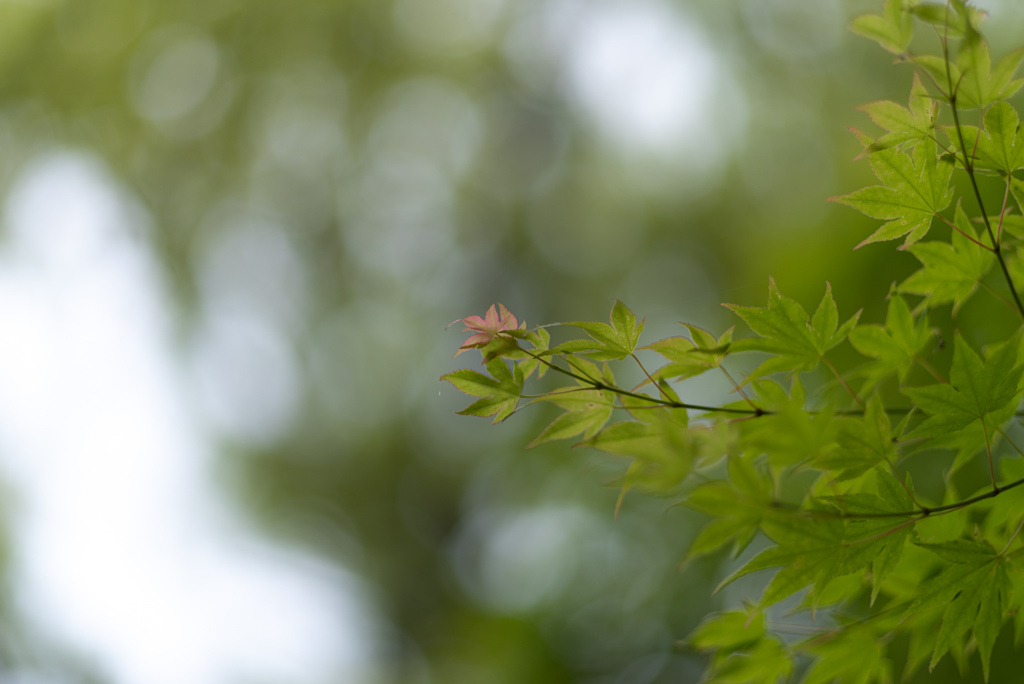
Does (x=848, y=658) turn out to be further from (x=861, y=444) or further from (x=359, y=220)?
(x=359, y=220)

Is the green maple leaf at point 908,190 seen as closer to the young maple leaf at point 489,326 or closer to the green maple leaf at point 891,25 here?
the green maple leaf at point 891,25

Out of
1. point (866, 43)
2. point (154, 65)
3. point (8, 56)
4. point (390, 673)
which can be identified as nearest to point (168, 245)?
point (154, 65)

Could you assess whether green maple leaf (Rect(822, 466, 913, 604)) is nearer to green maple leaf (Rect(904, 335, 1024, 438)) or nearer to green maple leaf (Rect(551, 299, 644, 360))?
green maple leaf (Rect(904, 335, 1024, 438))

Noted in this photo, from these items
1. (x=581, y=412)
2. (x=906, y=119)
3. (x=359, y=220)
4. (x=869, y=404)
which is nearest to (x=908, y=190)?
(x=906, y=119)

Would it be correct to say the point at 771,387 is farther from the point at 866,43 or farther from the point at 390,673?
the point at 390,673

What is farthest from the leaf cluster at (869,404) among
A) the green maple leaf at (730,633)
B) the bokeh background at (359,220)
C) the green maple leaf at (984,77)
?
the bokeh background at (359,220)

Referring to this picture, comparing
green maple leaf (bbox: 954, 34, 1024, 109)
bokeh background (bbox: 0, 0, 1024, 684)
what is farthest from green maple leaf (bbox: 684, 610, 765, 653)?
bokeh background (bbox: 0, 0, 1024, 684)

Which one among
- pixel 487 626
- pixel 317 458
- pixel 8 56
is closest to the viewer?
pixel 487 626
